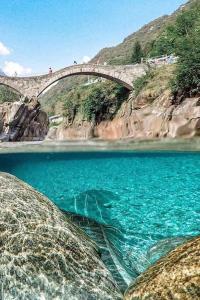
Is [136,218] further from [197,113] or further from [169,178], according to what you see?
[197,113]

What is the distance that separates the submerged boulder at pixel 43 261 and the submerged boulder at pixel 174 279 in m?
0.55

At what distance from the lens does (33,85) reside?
48.0m

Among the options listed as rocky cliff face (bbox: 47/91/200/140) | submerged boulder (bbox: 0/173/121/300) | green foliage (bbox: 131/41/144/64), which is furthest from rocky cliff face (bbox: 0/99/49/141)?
submerged boulder (bbox: 0/173/121/300)

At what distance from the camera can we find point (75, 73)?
45.4 meters

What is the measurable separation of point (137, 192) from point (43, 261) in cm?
669

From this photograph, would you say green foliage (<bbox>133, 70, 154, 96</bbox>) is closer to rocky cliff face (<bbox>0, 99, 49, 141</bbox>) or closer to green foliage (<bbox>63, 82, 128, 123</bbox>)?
green foliage (<bbox>63, 82, 128, 123</bbox>)

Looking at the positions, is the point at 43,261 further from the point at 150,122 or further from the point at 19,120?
the point at 19,120

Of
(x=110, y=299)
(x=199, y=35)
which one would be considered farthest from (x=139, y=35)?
(x=110, y=299)

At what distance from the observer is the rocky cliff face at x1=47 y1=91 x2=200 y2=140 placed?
27.0 metres

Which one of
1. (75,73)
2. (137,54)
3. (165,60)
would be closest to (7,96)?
(137,54)

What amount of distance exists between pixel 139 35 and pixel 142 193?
140 m

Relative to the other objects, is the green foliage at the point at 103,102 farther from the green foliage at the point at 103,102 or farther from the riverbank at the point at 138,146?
the riverbank at the point at 138,146

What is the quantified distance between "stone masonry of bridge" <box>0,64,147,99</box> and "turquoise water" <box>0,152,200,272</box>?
26.7 meters

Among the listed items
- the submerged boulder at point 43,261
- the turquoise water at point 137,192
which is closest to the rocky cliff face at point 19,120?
the turquoise water at point 137,192
